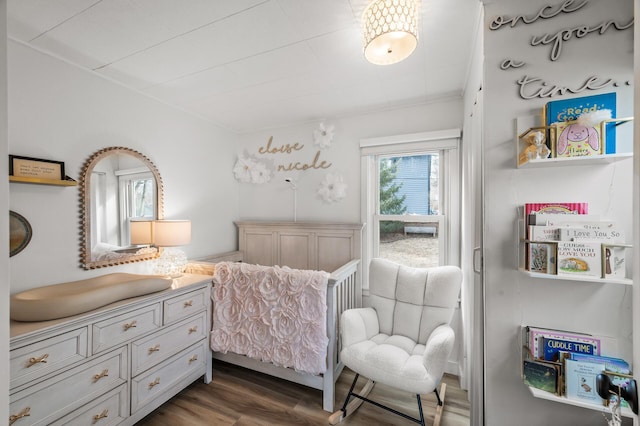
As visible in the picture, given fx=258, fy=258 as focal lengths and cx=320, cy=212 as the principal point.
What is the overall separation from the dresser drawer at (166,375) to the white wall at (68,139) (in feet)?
2.70

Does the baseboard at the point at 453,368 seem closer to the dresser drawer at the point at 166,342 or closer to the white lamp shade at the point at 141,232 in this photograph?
the dresser drawer at the point at 166,342

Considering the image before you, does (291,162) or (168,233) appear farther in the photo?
(291,162)

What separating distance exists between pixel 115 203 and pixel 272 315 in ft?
4.95

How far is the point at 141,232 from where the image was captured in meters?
2.15

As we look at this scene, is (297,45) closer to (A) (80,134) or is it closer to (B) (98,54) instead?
(B) (98,54)

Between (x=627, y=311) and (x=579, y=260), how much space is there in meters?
0.31

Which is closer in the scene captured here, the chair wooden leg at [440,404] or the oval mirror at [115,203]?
the chair wooden leg at [440,404]

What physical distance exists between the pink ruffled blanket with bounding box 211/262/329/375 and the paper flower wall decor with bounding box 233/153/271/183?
1.28 metres

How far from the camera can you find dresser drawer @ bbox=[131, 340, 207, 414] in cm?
162

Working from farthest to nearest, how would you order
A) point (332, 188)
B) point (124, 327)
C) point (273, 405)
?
point (332, 188) < point (273, 405) < point (124, 327)

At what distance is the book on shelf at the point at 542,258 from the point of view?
1.04 m

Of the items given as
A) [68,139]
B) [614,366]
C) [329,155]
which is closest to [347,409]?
[614,366]

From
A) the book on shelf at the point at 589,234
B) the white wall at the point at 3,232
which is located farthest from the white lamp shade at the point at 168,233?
the book on shelf at the point at 589,234

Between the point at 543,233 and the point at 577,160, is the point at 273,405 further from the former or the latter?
the point at 577,160
